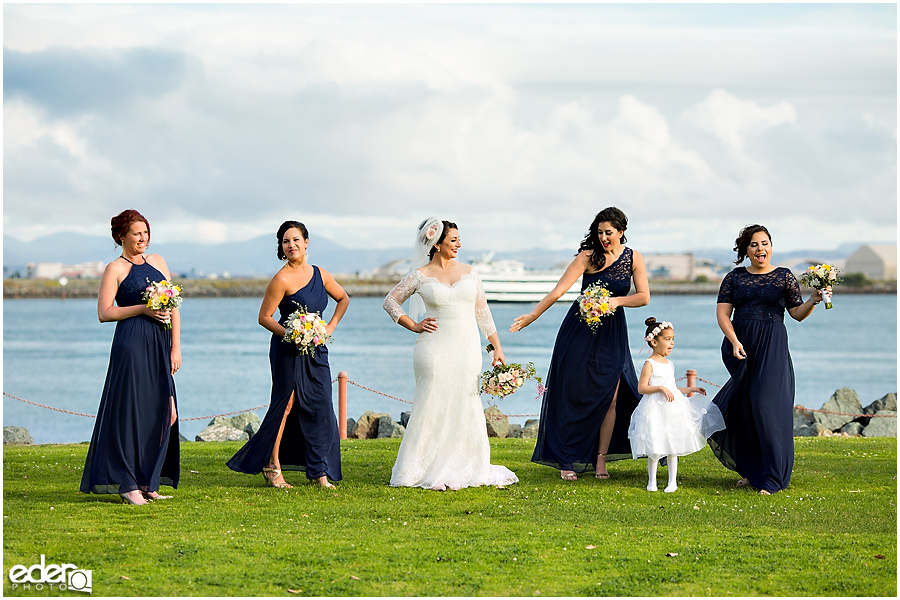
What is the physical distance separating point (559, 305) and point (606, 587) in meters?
103

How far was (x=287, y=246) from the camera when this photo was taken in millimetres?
8906

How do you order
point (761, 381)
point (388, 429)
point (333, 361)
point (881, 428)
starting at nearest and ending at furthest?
point (761, 381), point (388, 429), point (881, 428), point (333, 361)

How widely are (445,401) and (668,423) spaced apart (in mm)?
2020

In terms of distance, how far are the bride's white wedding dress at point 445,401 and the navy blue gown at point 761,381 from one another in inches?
89.9

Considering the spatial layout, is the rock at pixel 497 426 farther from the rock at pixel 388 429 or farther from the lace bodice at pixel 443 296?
the lace bodice at pixel 443 296

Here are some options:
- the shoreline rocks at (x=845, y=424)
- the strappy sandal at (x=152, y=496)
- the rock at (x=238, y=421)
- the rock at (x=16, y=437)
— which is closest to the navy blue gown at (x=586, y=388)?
the strappy sandal at (x=152, y=496)

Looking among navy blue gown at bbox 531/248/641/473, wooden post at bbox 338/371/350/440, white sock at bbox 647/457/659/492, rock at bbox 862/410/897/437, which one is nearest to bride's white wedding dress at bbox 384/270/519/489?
navy blue gown at bbox 531/248/641/473

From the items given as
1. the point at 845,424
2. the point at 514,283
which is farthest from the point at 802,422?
the point at 514,283

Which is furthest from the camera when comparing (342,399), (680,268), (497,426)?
(680,268)

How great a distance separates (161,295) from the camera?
8.10 metres

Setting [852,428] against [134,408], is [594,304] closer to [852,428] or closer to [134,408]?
[134,408]

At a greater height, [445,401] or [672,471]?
[445,401]

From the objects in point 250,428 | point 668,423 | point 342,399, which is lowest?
point 250,428

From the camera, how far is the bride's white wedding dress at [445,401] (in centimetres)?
908
